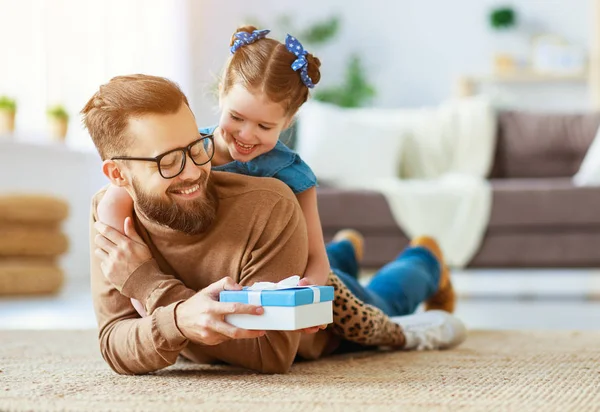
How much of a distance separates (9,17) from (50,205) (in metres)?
1.28

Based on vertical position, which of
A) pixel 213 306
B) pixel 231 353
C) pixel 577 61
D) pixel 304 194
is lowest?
pixel 231 353

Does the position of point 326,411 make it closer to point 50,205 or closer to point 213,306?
point 213,306

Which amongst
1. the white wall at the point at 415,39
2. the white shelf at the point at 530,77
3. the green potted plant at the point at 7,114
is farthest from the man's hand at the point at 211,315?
the white shelf at the point at 530,77

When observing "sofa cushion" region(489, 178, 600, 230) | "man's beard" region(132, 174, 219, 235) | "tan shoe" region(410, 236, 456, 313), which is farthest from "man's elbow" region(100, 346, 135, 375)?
"sofa cushion" region(489, 178, 600, 230)

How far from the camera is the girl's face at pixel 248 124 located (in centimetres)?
165

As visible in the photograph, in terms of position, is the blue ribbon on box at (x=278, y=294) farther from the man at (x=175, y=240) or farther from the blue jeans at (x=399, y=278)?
the blue jeans at (x=399, y=278)

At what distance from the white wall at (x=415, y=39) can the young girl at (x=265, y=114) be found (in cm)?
483

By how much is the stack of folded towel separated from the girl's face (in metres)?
2.63

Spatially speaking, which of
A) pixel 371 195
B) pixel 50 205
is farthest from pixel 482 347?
pixel 50 205

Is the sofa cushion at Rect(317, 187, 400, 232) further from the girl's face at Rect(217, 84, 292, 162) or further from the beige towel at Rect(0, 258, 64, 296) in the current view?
the girl's face at Rect(217, 84, 292, 162)

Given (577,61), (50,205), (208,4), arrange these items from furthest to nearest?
(208,4), (577,61), (50,205)

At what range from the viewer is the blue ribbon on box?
4.12ft

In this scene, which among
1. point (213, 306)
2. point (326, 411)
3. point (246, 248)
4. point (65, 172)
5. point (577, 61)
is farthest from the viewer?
point (577, 61)

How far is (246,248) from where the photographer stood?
1.48 meters
